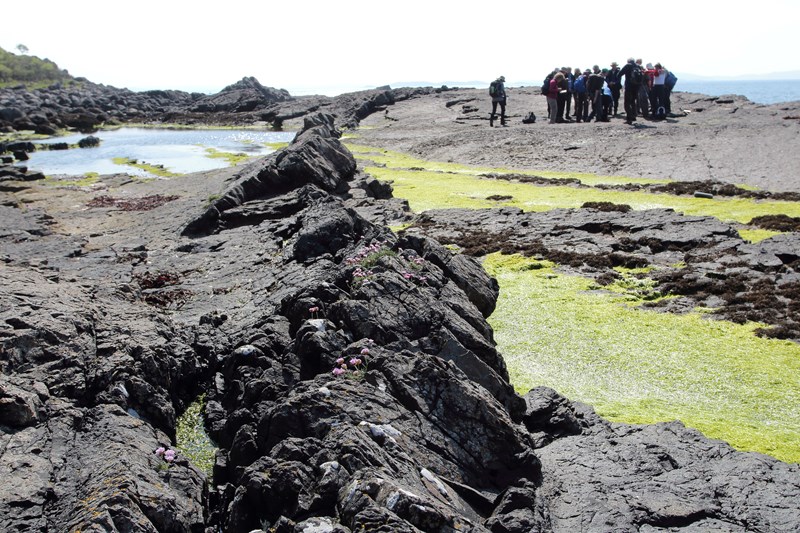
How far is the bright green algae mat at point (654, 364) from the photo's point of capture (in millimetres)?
13461

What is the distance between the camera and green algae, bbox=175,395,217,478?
12422 millimetres

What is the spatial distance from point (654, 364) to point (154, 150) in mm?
62353

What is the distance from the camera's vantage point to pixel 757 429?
42.1 ft

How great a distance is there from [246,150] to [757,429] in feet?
192

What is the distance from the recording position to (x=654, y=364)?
16.3m

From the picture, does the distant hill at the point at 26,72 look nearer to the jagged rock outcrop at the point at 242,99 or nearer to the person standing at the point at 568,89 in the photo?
the jagged rock outcrop at the point at 242,99

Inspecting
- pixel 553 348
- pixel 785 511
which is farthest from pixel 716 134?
pixel 785 511

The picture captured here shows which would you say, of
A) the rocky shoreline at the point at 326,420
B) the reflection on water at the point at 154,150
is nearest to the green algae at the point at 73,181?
the reflection on water at the point at 154,150

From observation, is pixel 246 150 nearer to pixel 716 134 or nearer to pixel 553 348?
pixel 716 134

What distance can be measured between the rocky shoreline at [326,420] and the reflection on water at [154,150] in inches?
1458

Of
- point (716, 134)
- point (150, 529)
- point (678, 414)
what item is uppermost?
point (716, 134)

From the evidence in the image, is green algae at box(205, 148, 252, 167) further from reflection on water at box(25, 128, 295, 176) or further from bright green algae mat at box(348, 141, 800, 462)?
bright green algae mat at box(348, 141, 800, 462)

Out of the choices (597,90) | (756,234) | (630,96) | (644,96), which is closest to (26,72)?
(597,90)

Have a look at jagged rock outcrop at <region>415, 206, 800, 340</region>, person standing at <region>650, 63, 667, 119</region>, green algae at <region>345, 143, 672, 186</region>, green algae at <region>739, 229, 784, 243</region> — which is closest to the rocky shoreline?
jagged rock outcrop at <region>415, 206, 800, 340</region>
